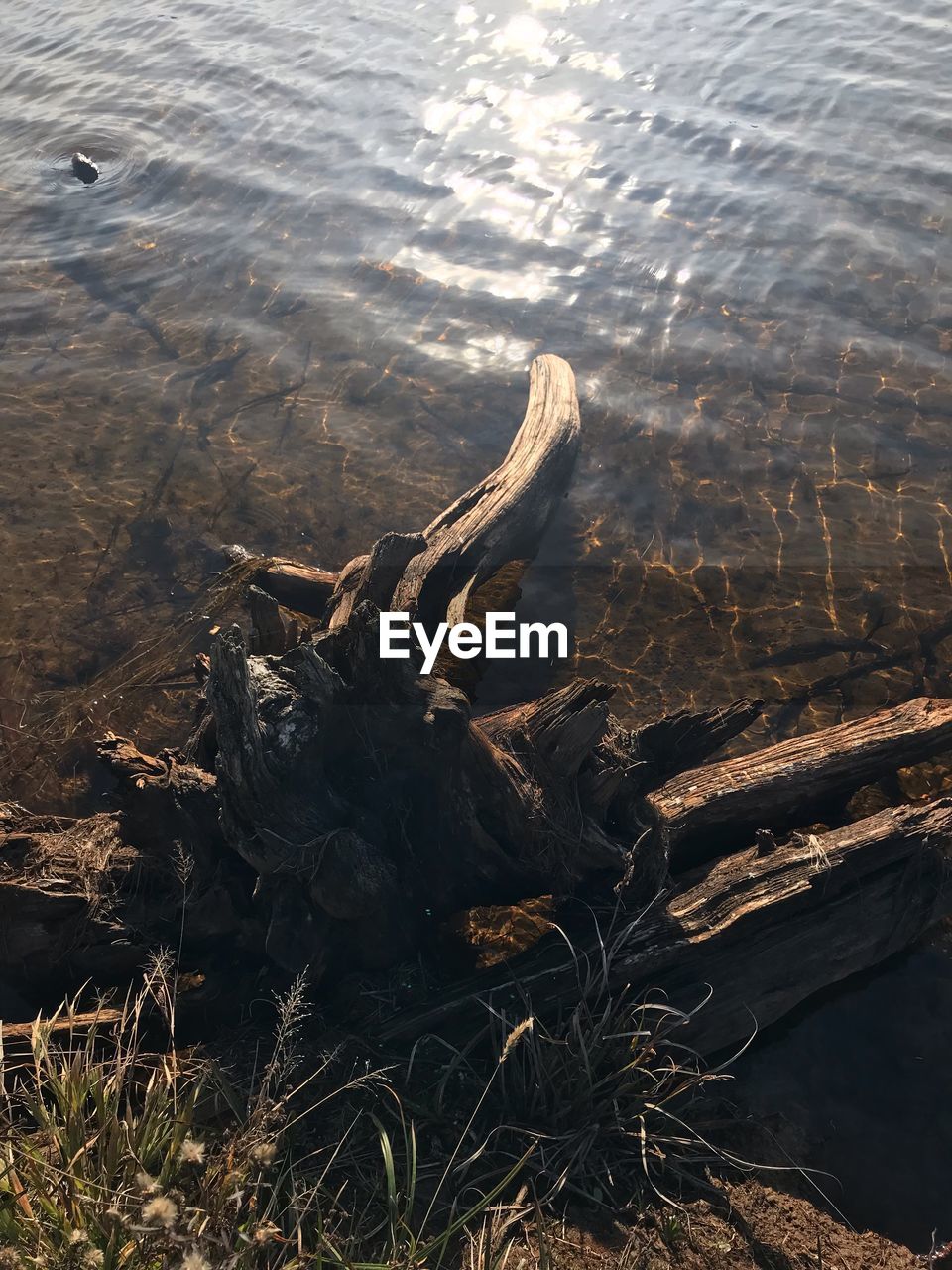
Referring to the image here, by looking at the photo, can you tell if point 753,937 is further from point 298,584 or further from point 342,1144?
point 298,584

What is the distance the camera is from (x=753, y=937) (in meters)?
5.19

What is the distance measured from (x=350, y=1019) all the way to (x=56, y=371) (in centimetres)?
893

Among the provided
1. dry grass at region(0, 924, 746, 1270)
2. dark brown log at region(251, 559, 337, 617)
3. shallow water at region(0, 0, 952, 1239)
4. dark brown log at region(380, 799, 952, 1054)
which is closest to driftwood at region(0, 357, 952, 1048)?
dark brown log at region(380, 799, 952, 1054)

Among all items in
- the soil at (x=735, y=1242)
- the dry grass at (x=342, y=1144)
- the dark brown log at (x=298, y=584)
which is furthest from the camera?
the dark brown log at (x=298, y=584)

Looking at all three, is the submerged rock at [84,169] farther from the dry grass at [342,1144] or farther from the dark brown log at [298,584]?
the dry grass at [342,1144]

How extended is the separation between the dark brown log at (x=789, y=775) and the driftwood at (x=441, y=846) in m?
0.02

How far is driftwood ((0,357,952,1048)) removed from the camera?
197 inches

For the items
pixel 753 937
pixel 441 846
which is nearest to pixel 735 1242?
pixel 753 937

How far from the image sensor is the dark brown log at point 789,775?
5.54 meters

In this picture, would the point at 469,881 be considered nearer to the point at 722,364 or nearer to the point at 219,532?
the point at 219,532

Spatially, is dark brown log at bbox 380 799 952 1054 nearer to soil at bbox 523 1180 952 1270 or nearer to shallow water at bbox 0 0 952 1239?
soil at bbox 523 1180 952 1270

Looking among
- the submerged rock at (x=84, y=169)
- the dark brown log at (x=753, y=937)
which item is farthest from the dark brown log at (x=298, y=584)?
the submerged rock at (x=84, y=169)

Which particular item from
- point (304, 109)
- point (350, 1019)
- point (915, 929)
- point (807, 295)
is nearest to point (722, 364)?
point (807, 295)

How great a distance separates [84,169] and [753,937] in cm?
1420
